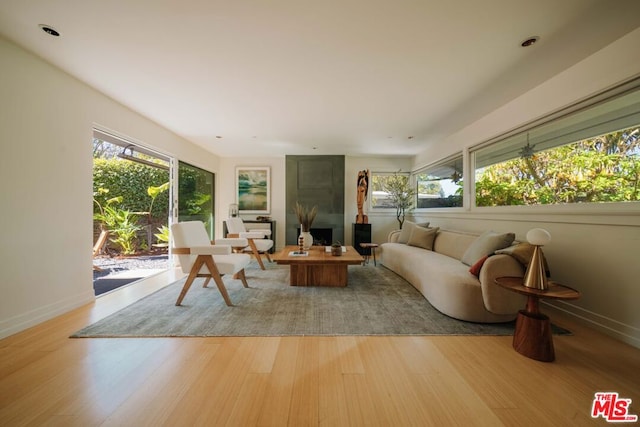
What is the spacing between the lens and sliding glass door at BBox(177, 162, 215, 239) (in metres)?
4.90

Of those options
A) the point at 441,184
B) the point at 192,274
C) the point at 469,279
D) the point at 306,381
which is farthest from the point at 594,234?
the point at 192,274

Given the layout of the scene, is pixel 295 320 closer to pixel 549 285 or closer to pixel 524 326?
pixel 524 326

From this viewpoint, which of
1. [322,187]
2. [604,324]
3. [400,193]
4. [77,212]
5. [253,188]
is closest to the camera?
[604,324]

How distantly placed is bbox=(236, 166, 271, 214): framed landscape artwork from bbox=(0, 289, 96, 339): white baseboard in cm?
398

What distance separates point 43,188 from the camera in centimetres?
242

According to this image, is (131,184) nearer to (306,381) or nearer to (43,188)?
(43,188)

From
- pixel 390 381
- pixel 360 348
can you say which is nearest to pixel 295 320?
pixel 360 348

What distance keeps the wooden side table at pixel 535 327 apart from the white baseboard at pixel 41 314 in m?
3.99

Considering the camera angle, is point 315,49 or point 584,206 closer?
point 315,49

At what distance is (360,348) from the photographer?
189 centimetres

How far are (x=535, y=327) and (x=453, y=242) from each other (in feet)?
6.22

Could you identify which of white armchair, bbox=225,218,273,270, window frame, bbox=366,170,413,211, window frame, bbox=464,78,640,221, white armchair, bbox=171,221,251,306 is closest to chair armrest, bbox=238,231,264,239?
white armchair, bbox=225,218,273,270

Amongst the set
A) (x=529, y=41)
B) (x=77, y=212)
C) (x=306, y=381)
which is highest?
(x=529, y=41)

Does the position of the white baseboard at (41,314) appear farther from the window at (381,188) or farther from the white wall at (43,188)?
the window at (381,188)
